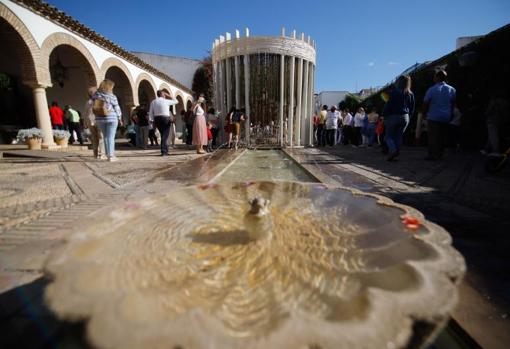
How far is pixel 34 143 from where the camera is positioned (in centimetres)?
859

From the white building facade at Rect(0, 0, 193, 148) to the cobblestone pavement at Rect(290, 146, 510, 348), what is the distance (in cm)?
915

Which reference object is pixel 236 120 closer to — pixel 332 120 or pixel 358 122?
pixel 332 120

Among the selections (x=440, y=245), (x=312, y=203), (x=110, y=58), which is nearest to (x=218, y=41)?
(x=110, y=58)

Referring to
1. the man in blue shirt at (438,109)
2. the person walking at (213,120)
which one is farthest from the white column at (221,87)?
the man in blue shirt at (438,109)

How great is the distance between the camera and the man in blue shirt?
5617 millimetres

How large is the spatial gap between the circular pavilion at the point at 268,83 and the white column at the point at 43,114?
5.57 meters

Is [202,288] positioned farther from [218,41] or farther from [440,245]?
[218,41]

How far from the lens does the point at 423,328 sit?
0.66 m

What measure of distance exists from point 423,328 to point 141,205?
4.06 ft

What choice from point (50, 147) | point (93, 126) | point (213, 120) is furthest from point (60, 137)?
point (213, 120)

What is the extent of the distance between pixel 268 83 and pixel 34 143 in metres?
7.88

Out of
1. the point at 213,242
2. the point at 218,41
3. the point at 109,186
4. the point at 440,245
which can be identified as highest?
the point at 218,41

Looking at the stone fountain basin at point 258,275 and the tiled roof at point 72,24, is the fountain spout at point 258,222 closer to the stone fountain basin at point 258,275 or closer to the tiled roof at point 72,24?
the stone fountain basin at point 258,275

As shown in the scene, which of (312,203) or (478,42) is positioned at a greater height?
(478,42)
